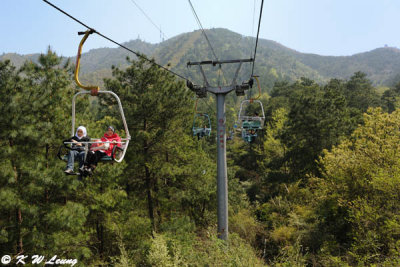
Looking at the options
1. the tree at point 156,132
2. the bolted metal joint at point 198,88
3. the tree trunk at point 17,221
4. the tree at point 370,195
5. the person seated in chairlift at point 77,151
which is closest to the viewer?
the person seated in chairlift at point 77,151

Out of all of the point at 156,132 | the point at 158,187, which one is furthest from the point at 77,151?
the point at 158,187

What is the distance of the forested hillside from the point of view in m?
8.28

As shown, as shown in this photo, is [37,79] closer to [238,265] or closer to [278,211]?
[238,265]

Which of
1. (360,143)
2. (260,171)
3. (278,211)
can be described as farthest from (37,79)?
(260,171)

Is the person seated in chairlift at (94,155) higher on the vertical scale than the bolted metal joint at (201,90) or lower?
Answer: lower

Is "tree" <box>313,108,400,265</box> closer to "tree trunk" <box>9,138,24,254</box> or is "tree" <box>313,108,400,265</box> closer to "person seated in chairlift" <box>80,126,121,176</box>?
"person seated in chairlift" <box>80,126,121,176</box>

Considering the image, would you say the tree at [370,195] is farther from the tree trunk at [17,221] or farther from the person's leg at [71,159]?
the tree trunk at [17,221]

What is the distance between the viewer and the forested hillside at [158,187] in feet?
27.2

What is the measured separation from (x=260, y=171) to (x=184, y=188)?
2198 cm

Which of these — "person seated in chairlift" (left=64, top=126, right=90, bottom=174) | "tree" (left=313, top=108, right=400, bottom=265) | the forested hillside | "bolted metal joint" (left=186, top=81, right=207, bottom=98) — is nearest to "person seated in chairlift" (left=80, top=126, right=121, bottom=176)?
"person seated in chairlift" (left=64, top=126, right=90, bottom=174)

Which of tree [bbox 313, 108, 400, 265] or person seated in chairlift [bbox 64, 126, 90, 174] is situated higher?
person seated in chairlift [bbox 64, 126, 90, 174]

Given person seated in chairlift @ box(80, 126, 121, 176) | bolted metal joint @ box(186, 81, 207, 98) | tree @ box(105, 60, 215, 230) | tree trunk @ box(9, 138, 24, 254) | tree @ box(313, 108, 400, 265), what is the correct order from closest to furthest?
person seated in chairlift @ box(80, 126, 121, 176) → tree trunk @ box(9, 138, 24, 254) → tree @ box(313, 108, 400, 265) → bolted metal joint @ box(186, 81, 207, 98) → tree @ box(105, 60, 215, 230)

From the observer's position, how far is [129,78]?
13.1 m

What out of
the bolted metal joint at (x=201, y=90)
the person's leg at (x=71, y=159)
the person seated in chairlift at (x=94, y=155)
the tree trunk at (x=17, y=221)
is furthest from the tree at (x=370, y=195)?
the tree trunk at (x=17, y=221)
